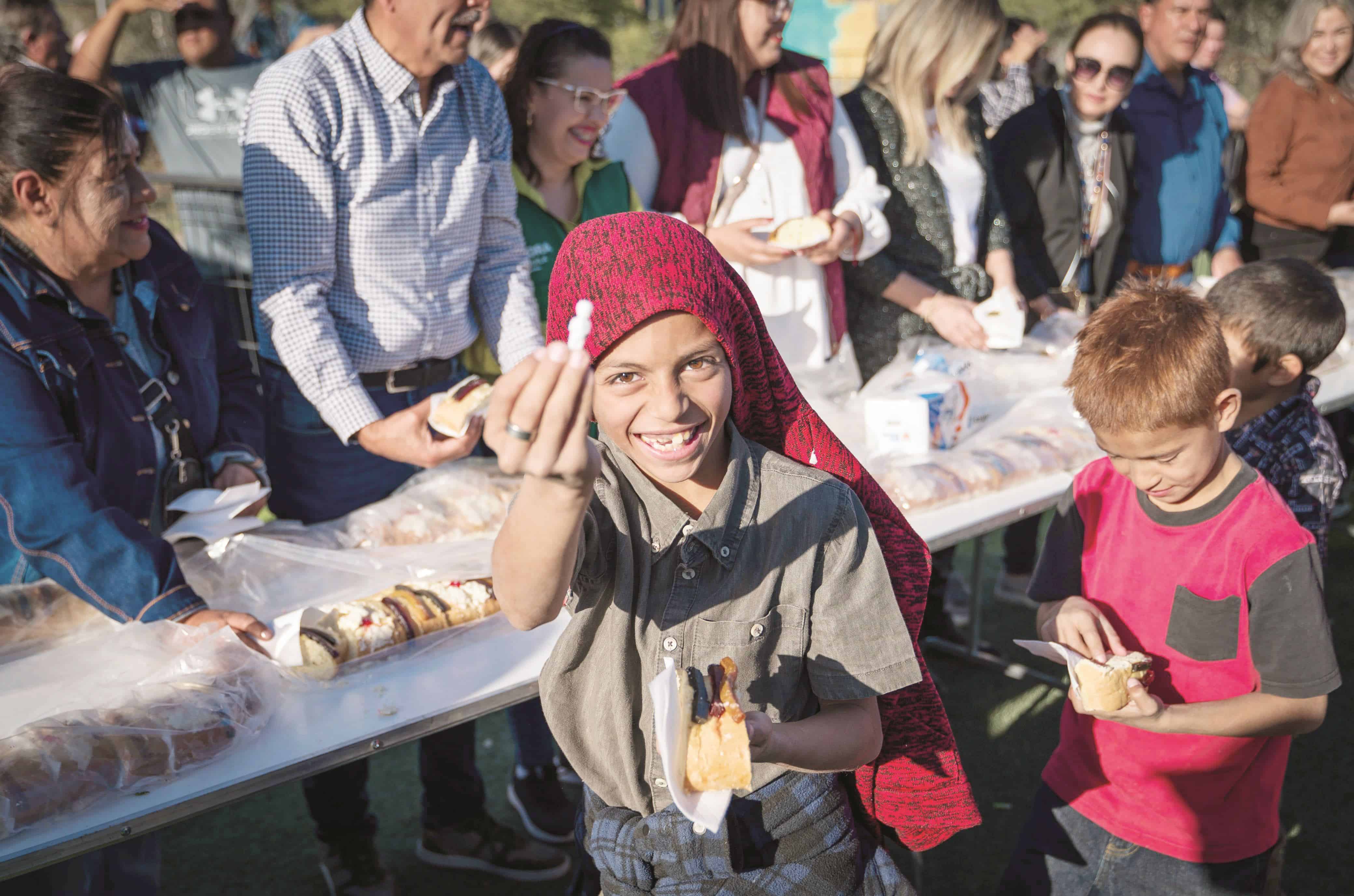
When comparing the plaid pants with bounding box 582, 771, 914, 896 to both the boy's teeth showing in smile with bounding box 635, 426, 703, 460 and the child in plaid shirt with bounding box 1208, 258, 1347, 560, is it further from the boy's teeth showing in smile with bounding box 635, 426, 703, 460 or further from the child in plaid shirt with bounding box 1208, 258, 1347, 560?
the child in plaid shirt with bounding box 1208, 258, 1347, 560

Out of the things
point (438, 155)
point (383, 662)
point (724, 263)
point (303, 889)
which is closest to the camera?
point (724, 263)

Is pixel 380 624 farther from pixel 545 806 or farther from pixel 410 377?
pixel 545 806

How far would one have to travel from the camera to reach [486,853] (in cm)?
270

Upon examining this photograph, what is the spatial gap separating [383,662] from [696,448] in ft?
3.10

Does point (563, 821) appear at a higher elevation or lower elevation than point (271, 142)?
lower

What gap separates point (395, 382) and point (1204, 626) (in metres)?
1.89

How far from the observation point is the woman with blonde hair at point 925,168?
3.32 meters

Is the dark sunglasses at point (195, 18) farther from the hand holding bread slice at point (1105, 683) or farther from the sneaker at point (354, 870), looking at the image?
the hand holding bread slice at point (1105, 683)

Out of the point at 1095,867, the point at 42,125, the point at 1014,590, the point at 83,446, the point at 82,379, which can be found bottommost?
the point at 1014,590

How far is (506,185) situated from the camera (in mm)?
2688

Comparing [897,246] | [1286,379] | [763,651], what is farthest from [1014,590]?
[763,651]

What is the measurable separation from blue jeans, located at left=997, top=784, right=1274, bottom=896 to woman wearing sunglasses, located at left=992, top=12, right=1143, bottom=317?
2.37m

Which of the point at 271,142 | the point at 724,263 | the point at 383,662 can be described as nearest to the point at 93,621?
the point at 383,662

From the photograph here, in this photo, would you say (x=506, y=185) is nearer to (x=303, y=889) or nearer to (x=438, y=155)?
(x=438, y=155)
